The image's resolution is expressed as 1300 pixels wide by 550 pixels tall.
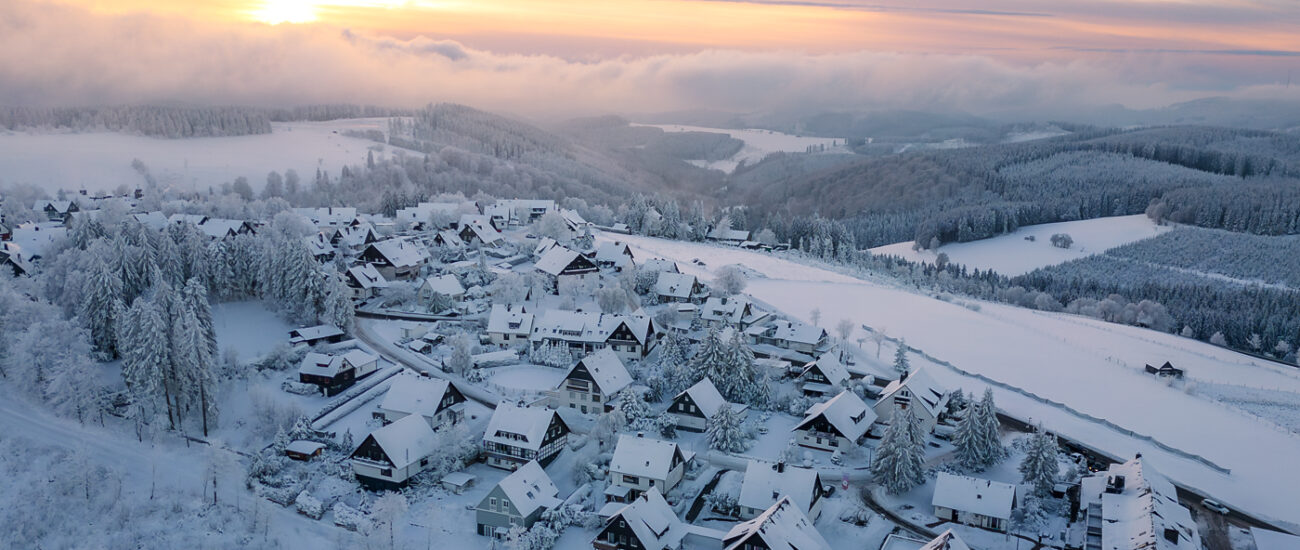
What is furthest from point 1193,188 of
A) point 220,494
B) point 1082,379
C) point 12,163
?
point 12,163

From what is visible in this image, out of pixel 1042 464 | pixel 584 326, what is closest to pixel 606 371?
pixel 584 326

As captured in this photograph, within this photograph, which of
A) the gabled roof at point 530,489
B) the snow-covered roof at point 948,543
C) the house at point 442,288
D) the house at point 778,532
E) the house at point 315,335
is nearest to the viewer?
the snow-covered roof at point 948,543

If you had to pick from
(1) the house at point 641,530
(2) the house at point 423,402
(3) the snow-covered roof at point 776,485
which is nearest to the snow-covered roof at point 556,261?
(2) the house at point 423,402

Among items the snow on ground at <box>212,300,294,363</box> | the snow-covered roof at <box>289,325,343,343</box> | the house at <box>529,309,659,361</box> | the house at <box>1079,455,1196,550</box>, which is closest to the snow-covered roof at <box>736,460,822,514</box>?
the house at <box>1079,455,1196,550</box>

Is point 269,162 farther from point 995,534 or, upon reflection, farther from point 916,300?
point 995,534

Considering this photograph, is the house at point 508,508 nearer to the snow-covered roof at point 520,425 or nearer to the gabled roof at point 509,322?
the snow-covered roof at point 520,425

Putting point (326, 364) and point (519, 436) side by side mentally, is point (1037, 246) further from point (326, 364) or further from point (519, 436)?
point (326, 364)
